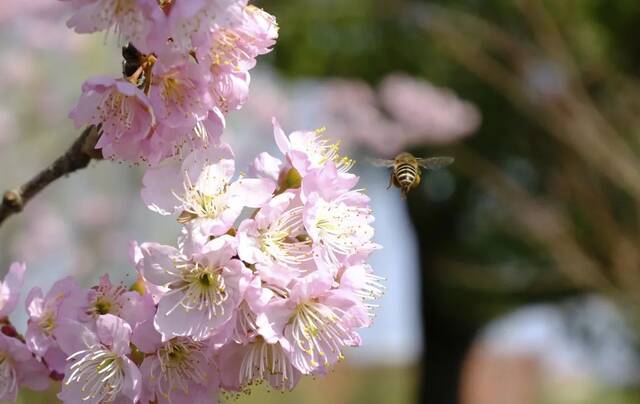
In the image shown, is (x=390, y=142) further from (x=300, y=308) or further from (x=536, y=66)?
(x=300, y=308)

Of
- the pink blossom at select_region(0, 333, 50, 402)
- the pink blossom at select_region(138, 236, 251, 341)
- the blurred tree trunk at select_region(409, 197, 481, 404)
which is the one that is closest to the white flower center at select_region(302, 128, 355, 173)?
the pink blossom at select_region(138, 236, 251, 341)

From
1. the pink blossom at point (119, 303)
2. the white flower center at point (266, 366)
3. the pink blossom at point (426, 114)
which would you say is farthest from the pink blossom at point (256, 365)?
the pink blossom at point (426, 114)

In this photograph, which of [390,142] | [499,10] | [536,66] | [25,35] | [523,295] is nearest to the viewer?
[536,66]

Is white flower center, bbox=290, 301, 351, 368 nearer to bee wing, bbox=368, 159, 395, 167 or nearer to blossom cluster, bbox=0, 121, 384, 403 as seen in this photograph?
blossom cluster, bbox=0, 121, 384, 403

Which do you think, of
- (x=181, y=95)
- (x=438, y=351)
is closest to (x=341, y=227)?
(x=181, y=95)

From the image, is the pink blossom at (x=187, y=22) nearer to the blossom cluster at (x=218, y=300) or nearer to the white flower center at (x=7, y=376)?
the blossom cluster at (x=218, y=300)

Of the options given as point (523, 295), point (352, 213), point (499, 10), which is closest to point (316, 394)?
point (523, 295)
